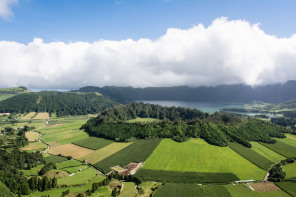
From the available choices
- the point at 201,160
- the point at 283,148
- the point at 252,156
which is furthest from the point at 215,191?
the point at 283,148

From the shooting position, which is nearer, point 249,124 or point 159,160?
point 159,160

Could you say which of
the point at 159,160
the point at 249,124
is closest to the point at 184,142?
the point at 159,160

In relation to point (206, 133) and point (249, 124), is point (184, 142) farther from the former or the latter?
point (249, 124)

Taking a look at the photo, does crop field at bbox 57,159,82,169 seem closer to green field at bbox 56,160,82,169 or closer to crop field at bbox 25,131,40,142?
green field at bbox 56,160,82,169

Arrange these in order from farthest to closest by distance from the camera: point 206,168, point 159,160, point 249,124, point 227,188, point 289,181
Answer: point 249,124, point 159,160, point 206,168, point 289,181, point 227,188

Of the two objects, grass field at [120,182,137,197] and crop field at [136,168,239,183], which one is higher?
crop field at [136,168,239,183]

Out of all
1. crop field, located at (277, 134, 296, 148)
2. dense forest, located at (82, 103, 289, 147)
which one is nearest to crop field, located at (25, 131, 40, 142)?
dense forest, located at (82, 103, 289, 147)

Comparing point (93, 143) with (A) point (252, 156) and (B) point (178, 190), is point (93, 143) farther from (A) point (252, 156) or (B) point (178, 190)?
(A) point (252, 156)
